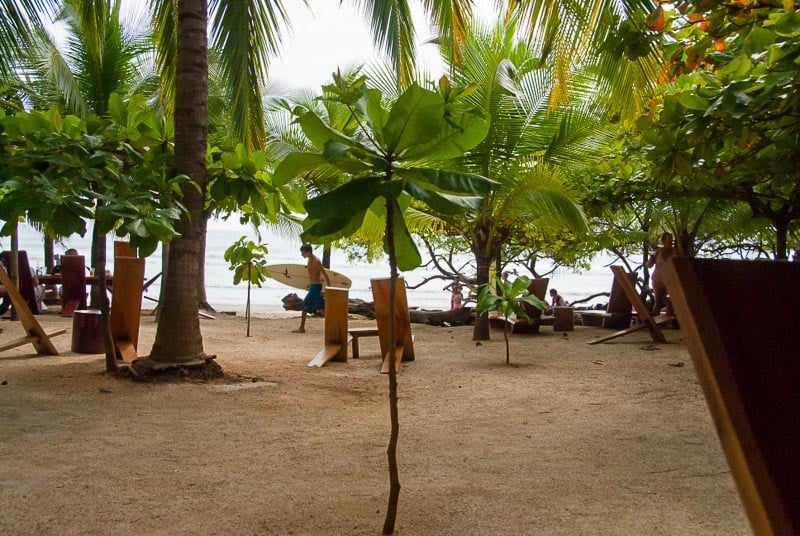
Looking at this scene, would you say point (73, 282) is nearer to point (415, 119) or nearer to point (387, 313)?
point (387, 313)

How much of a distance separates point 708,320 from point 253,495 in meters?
2.89

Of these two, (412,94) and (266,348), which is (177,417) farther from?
(266,348)

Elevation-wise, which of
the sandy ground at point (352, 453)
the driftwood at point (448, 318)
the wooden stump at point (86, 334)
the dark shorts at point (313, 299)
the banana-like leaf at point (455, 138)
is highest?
the dark shorts at point (313, 299)

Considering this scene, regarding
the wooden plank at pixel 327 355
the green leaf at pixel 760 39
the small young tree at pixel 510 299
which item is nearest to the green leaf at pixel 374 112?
the green leaf at pixel 760 39

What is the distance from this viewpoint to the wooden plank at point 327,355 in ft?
26.5

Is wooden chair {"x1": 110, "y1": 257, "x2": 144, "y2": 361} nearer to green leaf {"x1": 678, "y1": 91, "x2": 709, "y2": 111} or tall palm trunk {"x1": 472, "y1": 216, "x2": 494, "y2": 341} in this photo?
green leaf {"x1": 678, "y1": 91, "x2": 709, "y2": 111}

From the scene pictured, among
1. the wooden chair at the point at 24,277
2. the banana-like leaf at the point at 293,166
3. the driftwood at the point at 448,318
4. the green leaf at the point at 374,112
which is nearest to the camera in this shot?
the green leaf at the point at 374,112

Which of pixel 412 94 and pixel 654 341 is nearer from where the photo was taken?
pixel 412 94

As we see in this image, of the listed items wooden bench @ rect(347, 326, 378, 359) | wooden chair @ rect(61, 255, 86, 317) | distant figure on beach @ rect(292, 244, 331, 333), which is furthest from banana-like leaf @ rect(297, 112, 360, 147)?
wooden chair @ rect(61, 255, 86, 317)

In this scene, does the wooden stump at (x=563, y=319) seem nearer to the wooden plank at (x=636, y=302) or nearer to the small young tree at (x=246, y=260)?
the wooden plank at (x=636, y=302)

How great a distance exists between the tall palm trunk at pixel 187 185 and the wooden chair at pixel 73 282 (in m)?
6.65

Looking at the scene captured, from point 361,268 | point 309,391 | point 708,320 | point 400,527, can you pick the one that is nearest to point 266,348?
point 309,391

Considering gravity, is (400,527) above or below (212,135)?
below

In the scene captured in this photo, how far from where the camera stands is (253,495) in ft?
11.4
